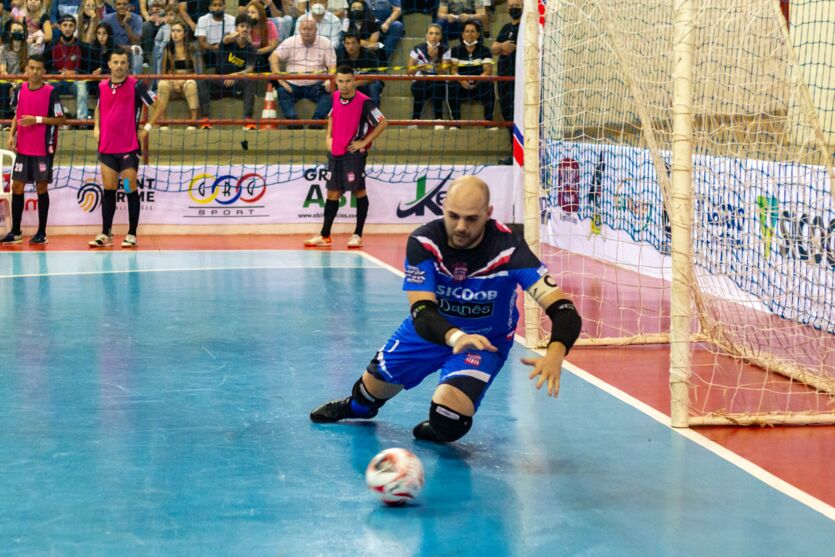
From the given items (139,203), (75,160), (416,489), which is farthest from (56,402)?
(75,160)

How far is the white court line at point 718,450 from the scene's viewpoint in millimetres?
4387

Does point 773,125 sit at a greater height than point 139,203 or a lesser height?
greater

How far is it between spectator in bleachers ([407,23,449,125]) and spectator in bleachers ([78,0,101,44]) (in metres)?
4.55

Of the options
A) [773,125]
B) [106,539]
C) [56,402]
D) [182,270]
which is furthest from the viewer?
[182,270]

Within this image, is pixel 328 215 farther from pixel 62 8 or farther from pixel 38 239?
pixel 62 8

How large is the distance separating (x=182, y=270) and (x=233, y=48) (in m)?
5.54

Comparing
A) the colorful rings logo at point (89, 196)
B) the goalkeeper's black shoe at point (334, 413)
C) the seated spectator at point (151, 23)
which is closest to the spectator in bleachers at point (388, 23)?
the seated spectator at point (151, 23)

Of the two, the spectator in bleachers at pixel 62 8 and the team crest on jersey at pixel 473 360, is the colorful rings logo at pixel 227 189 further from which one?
the team crest on jersey at pixel 473 360

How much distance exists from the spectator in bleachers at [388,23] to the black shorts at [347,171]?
3.62 m

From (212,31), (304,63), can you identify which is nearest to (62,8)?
(212,31)

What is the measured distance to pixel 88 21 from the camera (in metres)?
15.7

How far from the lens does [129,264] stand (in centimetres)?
1132

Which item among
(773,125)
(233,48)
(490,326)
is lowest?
(490,326)

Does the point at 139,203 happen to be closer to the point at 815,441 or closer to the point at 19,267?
the point at 19,267
